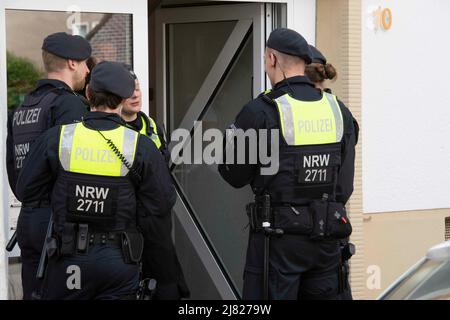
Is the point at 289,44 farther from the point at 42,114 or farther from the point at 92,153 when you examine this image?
the point at 42,114

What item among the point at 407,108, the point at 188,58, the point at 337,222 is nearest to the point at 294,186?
the point at 337,222

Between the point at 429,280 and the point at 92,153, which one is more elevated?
the point at 92,153

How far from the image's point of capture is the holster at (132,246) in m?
4.27

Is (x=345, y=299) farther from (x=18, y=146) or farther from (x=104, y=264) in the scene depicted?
(x=18, y=146)

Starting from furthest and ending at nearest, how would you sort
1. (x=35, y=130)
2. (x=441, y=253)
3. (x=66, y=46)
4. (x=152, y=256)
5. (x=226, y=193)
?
(x=226, y=193), (x=66, y=46), (x=35, y=130), (x=152, y=256), (x=441, y=253)

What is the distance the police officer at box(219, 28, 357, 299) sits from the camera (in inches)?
180

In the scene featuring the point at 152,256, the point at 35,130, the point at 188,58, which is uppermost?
the point at 188,58

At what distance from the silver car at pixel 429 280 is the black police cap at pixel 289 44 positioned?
1.73 metres

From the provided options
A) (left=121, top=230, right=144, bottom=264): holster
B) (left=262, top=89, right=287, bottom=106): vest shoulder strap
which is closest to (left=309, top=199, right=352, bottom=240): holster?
(left=262, top=89, right=287, bottom=106): vest shoulder strap

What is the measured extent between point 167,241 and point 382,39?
2.67m

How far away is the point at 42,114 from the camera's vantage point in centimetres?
477

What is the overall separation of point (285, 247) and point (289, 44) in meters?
A: 1.12

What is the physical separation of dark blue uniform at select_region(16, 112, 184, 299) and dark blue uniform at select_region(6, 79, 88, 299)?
0.95 feet

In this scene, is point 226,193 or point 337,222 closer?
point 337,222
